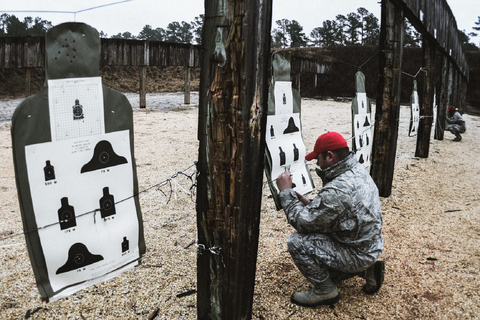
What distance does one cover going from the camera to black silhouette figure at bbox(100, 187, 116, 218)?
2.00 metres

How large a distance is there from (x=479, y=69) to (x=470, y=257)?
28235mm

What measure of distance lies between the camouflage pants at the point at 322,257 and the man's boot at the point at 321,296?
0.17 feet

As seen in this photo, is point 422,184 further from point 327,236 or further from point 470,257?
point 327,236

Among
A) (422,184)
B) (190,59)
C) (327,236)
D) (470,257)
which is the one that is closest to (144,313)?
(327,236)

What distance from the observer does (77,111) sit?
1829 millimetres

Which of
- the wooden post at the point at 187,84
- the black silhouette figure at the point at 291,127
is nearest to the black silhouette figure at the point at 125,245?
the black silhouette figure at the point at 291,127

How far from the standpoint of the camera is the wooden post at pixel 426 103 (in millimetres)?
8086

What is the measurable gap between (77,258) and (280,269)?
1.93 metres

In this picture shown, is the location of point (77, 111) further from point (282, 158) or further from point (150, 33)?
point (150, 33)

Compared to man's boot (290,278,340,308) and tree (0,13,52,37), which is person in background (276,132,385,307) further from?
tree (0,13,52,37)

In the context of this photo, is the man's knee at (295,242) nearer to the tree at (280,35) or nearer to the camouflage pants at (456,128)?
the camouflage pants at (456,128)

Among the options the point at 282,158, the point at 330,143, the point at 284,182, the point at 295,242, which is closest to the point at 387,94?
the point at 282,158

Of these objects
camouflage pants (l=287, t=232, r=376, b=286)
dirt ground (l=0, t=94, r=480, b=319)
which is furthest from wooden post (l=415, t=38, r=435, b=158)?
camouflage pants (l=287, t=232, r=376, b=286)

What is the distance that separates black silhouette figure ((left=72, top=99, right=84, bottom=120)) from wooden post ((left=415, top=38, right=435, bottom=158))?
26.1ft
